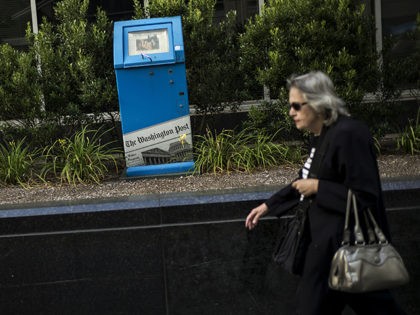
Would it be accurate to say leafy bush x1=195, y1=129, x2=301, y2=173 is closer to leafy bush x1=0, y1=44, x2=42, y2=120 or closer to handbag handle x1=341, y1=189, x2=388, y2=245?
leafy bush x1=0, y1=44, x2=42, y2=120

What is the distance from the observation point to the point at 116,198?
5184 millimetres

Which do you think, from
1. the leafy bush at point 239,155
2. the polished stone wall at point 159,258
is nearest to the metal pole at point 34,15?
the leafy bush at point 239,155

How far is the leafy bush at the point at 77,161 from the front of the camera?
6.28 meters

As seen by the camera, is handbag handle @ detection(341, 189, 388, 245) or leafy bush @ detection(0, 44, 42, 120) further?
leafy bush @ detection(0, 44, 42, 120)

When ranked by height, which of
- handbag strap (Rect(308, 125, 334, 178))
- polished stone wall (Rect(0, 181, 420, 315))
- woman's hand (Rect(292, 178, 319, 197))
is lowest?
polished stone wall (Rect(0, 181, 420, 315))

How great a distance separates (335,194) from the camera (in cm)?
327

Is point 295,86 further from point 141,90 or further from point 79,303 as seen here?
point 141,90

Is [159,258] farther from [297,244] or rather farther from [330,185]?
[330,185]

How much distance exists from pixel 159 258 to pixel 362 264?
1.92 m

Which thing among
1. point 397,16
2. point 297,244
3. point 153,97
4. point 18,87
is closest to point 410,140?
point 153,97

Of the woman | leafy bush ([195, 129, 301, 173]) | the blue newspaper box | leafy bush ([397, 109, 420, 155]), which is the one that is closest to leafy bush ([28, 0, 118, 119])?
the blue newspaper box

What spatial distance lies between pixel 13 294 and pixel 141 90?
7.34 feet

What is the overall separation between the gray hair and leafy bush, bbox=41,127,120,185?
3.26 meters

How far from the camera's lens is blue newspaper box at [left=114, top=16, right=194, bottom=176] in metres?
6.20
